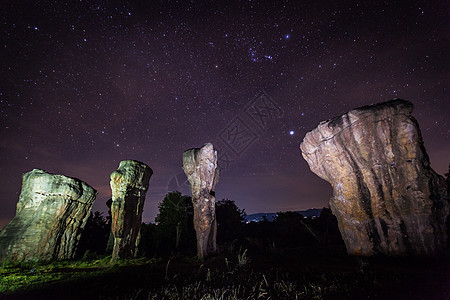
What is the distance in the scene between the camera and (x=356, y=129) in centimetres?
1217

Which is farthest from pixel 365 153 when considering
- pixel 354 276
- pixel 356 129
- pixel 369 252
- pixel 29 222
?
pixel 29 222

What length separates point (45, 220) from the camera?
15.3m

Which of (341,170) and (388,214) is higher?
(341,170)

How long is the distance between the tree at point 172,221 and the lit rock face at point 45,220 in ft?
30.7

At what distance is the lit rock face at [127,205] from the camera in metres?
15.1

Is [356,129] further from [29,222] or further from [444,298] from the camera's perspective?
[29,222]

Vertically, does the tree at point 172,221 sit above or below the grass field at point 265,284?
above

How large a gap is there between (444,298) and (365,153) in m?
8.00

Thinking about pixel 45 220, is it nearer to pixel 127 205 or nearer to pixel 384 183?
pixel 127 205

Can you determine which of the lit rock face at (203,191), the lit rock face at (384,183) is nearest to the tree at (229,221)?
the lit rock face at (203,191)

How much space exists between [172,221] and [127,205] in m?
10.6

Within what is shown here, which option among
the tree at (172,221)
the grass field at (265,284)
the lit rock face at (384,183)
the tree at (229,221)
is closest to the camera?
the grass field at (265,284)

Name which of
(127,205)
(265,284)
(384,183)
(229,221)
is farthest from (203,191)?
(229,221)

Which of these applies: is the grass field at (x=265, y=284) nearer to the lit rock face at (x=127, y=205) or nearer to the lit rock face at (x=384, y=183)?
the lit rock face at (x=384, y=183)
